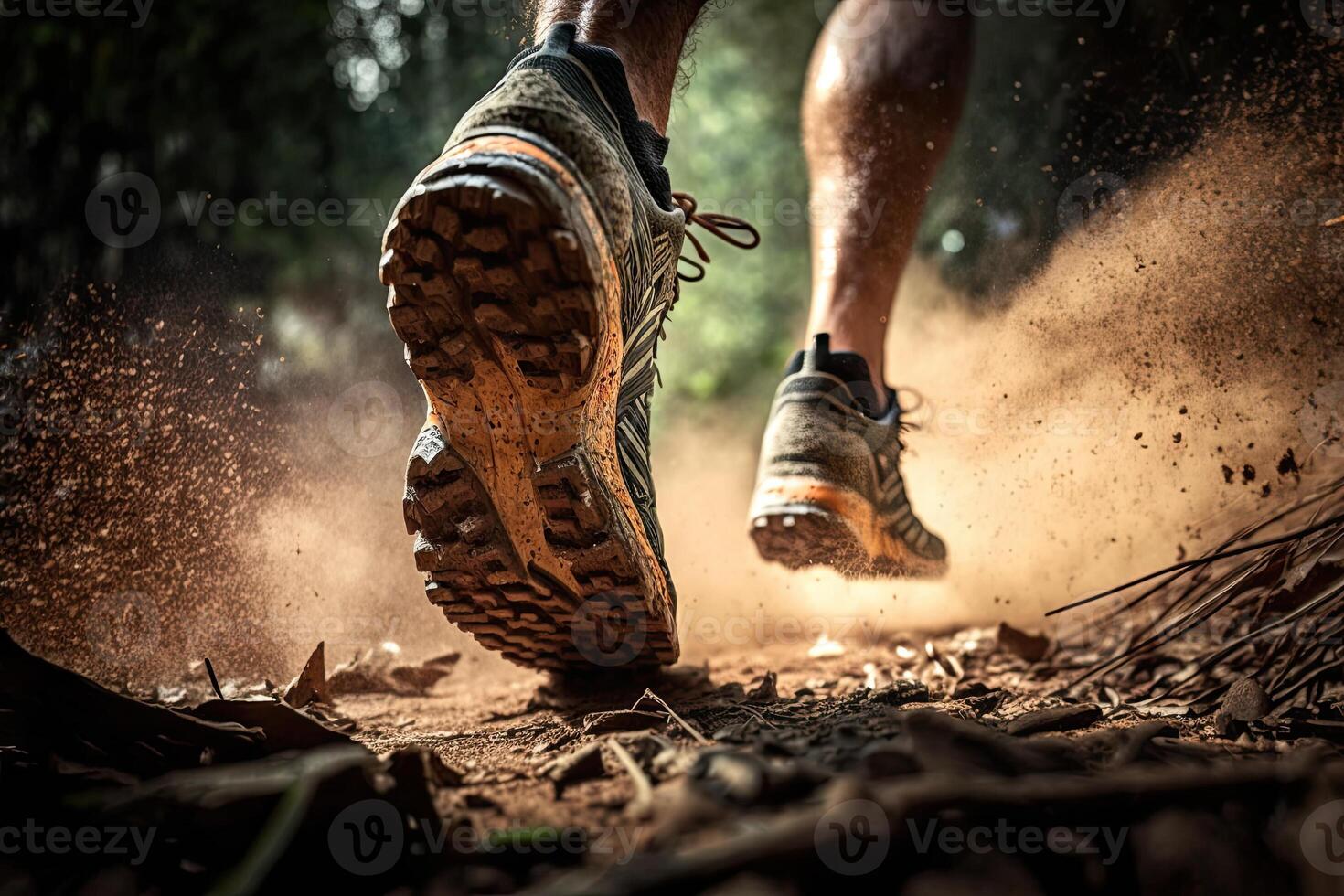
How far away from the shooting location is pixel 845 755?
2.14ft

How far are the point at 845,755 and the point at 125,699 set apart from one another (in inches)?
25.5

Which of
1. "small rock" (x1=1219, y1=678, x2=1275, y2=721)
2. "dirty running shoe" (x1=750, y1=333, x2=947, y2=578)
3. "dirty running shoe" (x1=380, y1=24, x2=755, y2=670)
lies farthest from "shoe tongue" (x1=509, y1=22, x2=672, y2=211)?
"small rock" (x1=1219, y1=678, x2=1275, y2=721)

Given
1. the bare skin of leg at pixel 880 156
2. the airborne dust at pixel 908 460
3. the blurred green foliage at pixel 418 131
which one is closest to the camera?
the airborne dust at pixel 908 460

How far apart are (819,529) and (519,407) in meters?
0.68

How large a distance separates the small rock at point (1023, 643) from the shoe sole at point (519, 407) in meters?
0.84

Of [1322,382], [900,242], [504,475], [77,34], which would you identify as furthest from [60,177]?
[1322,382]

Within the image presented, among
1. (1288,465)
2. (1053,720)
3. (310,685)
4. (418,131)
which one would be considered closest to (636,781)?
(1053,720)

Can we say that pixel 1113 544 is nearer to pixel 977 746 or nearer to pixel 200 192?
pixel 977 746

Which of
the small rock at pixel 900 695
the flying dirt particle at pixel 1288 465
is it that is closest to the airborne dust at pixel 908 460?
the flying dirt particle at pixel 1288 465

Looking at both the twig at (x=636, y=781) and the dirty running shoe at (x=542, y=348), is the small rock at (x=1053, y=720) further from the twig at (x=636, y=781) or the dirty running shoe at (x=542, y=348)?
the dirty running shoe at (x=542, y=348)

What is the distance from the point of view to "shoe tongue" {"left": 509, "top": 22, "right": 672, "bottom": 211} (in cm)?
107

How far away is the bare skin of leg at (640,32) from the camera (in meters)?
1.21

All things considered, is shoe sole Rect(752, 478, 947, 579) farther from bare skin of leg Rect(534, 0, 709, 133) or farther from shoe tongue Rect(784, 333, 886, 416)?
bare skin of leg Rect(534, 0, 709, 133)

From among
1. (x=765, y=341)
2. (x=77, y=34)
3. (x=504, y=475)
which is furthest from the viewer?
(x=765, y=341)
